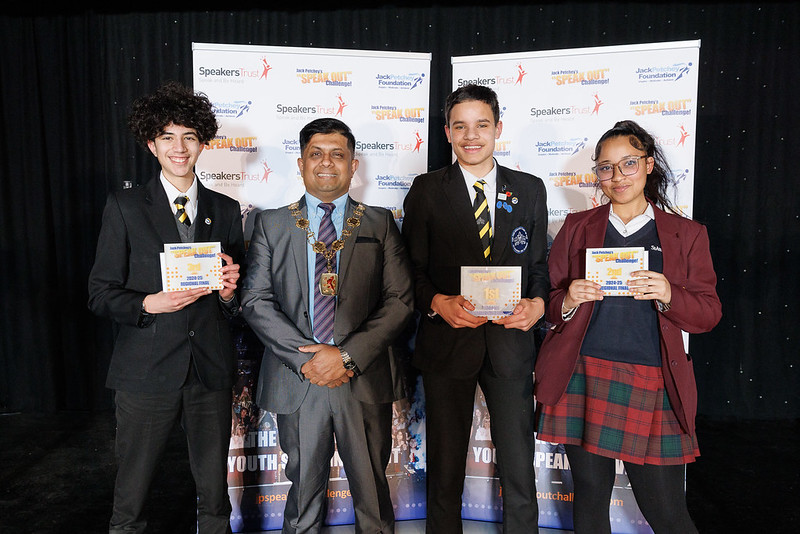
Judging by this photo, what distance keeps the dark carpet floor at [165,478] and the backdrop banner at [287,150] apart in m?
0.66

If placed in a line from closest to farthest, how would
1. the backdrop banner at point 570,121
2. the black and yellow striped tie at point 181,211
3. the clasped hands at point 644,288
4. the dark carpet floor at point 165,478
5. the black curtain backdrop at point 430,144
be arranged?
the clasped hands at point 644,288 < the black and yellow striped tie at point 181,211 < the backdrop banner at point 570,121 < the dark carpet floor at point 165,478 < the black curtain backdrop at point 430,144

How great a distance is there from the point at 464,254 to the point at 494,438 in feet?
2.81

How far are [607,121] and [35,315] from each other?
16.7ft

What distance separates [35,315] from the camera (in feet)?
15.6

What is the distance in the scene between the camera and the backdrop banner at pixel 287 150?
2.99 m

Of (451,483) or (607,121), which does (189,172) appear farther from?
(607,121)

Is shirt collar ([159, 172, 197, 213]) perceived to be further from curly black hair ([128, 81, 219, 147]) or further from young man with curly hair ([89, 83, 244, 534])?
curly black hair ([128, 81, 219, 147])

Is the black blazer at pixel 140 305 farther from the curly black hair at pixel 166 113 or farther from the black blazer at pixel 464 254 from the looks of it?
the black blazer at pixel 464 254

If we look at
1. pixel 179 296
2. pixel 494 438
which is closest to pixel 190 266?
pixel 179 296

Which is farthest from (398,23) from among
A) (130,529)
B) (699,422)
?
(699,422)

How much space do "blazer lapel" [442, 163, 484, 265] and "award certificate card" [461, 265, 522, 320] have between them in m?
0.18

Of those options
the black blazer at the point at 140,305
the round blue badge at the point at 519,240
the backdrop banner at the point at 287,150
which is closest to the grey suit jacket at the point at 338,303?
the black blazer at the point at 140,305

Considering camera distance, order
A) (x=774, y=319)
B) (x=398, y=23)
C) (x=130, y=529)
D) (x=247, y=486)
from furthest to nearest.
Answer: (x=774, y=319), (x=398, y=23), (x=247, y=486), (x=130, y=529)

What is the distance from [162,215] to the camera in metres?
2.14
